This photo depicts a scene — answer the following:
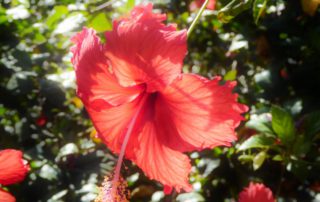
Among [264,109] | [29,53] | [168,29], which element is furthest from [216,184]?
[29,53]

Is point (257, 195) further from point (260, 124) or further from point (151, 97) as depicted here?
point (151, 97)

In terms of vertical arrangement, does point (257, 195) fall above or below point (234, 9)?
below

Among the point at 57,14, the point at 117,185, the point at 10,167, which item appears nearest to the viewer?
the point at 117,185

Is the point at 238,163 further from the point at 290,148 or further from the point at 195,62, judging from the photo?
the point at 195,62

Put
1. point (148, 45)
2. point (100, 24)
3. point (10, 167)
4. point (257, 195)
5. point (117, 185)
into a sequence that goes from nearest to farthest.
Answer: point (148, 45)
point (117, 185)
point (10, 167)
point (257, 195)
point (100, 24)

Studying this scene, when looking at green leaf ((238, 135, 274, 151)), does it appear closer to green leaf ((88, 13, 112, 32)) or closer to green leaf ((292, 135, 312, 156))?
green leaf ((292, 135, 312, 156))

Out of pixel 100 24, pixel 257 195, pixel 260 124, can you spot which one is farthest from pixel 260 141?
pixel 100 24
